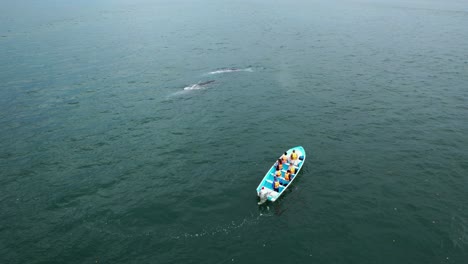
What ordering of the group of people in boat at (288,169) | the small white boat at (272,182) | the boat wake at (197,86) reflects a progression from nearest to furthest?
the small white boat at (272,182) → the group of people in boat at (288,169) → the boat wake at (197,86)

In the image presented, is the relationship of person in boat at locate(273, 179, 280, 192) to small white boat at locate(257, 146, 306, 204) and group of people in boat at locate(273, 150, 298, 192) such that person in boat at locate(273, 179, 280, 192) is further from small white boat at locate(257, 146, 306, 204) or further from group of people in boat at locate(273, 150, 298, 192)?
small white boat at locate(257, 146, 306, 204)

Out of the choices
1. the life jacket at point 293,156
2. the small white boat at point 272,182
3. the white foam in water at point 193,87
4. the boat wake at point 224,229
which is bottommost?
the boat wake at point 224,229

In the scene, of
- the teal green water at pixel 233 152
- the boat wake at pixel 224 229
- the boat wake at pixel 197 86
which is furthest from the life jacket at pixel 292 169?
the boat wake at pixel 197 86

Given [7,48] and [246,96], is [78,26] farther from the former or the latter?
[246,96]

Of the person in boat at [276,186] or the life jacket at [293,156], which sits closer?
the person in boat at [276,186]

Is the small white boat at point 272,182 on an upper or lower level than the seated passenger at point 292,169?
lower

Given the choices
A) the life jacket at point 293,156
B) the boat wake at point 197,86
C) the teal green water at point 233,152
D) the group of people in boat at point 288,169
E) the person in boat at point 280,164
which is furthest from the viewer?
the boat wake at point 197,86

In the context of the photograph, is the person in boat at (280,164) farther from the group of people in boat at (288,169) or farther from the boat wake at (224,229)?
the boat wake at (224,229)

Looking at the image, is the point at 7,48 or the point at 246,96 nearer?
the point at 246,96

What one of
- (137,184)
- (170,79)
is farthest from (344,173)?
(170,79)
